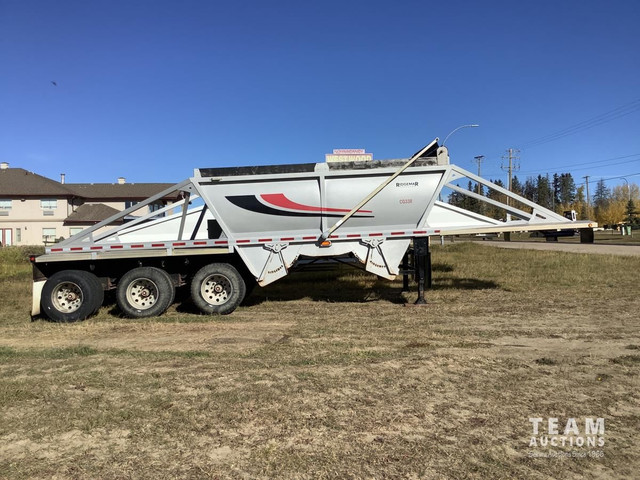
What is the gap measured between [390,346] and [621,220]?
8545 cm

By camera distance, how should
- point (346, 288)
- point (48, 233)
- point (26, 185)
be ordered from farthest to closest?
point (26, 185) → point (48, 233) → point (346, 288)

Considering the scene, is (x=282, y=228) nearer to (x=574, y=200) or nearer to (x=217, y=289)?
(x=217, y=289)

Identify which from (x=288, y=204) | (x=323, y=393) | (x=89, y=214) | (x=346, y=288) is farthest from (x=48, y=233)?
(x=323, y=393)

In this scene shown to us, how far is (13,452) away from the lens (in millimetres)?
3223

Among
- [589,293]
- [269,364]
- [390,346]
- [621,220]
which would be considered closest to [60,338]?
[269,364]

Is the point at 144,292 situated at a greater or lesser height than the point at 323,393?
greater

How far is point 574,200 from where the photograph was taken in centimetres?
13475

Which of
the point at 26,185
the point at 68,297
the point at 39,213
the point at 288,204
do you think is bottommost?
the point at 68,297

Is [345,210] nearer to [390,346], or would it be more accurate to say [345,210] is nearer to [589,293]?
[390,346]

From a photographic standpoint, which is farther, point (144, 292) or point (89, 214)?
point (89, 214)

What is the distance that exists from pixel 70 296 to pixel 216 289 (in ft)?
9.48

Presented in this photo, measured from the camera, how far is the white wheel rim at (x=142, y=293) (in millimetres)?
8672

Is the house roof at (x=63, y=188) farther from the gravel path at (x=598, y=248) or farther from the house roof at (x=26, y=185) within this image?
the gravel path at (x=598, y=248)

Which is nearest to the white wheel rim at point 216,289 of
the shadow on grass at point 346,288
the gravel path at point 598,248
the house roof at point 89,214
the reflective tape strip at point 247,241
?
the reflective tape strip at point 247,241
